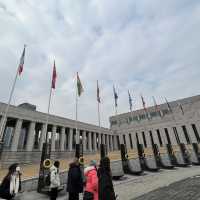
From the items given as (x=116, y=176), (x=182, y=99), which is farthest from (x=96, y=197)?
(x=182, y=99)

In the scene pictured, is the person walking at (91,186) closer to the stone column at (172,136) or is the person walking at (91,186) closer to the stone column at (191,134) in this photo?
the stone column at (191,134)

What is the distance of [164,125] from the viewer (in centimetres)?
4912

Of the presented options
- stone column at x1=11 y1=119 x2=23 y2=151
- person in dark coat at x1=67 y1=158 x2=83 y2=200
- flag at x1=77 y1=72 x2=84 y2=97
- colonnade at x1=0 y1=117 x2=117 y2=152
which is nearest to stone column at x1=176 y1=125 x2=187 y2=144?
colonnade at x1=0 y1=117 x2=117 y2=152

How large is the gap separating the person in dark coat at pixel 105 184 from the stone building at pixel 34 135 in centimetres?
1276

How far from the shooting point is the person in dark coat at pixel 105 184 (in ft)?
11.4

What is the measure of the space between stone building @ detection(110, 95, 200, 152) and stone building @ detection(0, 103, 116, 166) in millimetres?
9756

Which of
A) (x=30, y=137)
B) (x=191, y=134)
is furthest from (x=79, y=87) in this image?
(x=191, y=134)

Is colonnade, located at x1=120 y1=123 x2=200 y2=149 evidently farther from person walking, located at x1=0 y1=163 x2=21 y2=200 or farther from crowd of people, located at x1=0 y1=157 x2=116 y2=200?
person walking, located at x1=0 y1=163 x2=21 y2=200

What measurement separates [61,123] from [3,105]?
13.1 metres

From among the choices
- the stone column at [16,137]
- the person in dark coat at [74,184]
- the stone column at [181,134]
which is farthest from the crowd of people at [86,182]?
the stone column at [181,134]

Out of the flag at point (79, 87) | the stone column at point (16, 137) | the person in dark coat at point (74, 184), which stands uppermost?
the flag at point (79, 87)

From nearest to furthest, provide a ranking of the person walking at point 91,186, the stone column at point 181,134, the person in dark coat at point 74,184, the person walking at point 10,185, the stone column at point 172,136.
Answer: the person walking at point 91,186 → the person walking at point 10,185 → the person in dark coat at point 74,184 → the stone column at point 181,134 → the stone column at point 172,136

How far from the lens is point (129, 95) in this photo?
33.2m

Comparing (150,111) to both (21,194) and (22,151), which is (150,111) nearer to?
(22,151)
